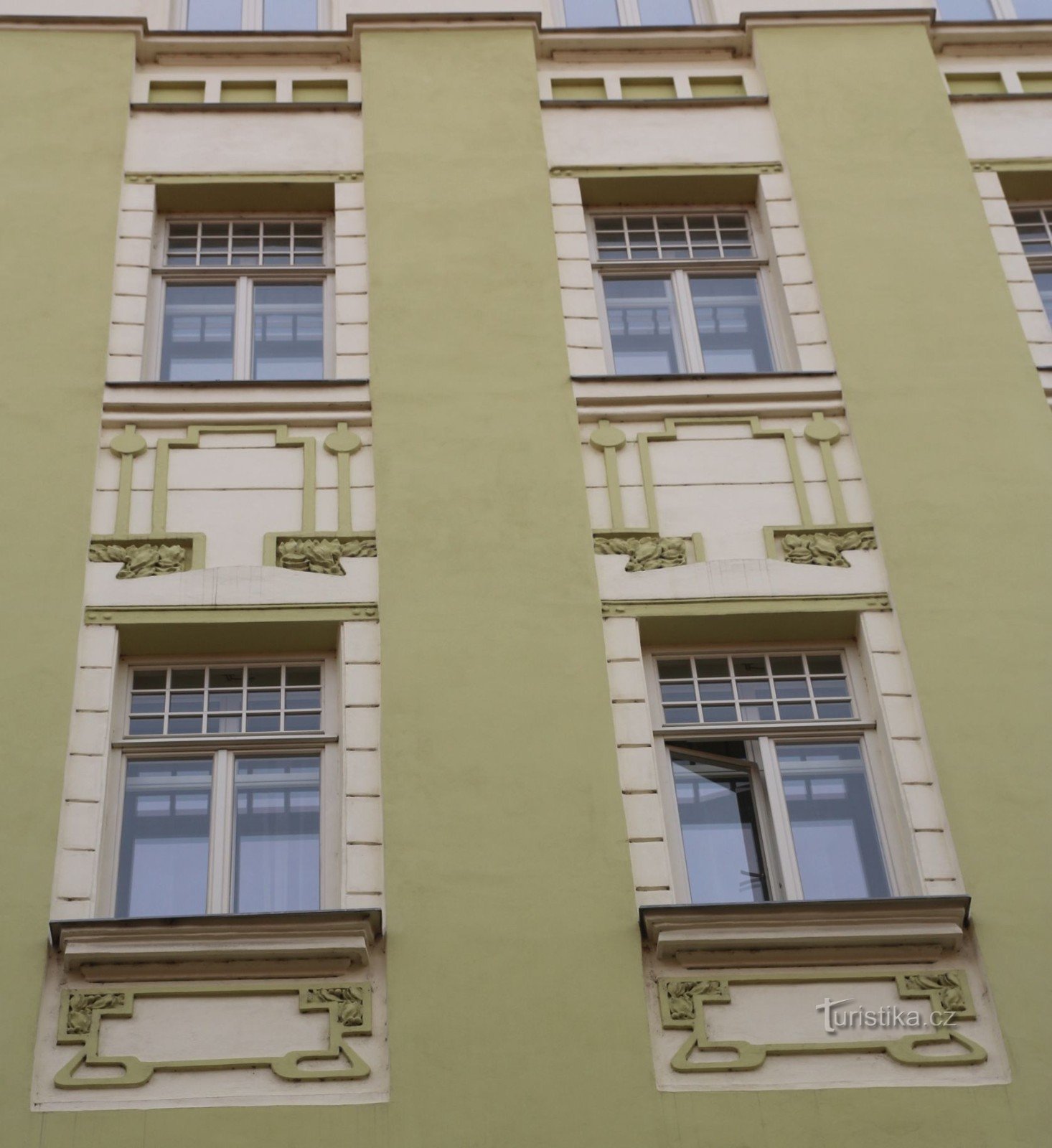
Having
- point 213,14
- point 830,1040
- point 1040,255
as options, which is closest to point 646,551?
point 830,1040

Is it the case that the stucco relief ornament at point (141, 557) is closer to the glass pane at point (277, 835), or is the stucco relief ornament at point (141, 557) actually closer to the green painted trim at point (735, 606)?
the glass pane at point (277, 835)

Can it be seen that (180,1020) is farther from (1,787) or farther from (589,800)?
(589,800)

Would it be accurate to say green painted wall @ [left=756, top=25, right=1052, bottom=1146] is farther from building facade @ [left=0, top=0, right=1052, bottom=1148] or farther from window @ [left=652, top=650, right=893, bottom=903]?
window @ [left=652, top=650, right=893, bottom=903]

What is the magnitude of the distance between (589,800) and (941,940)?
2116 millimetres

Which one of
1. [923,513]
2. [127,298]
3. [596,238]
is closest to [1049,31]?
[596,238]

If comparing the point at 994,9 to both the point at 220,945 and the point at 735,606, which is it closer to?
the point at 735,606

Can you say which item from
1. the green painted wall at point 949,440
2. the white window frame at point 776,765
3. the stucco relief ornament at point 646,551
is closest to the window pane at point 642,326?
the green painted wall at point 949,440

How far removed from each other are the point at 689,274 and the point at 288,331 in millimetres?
3185

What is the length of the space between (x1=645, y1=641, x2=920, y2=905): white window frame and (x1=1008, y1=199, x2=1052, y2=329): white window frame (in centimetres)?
376

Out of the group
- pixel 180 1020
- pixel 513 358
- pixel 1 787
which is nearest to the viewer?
pixel 180 1020

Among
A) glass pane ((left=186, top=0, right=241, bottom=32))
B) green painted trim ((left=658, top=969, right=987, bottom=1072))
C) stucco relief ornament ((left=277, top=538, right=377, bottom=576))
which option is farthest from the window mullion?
glass pane ((left=186, top=0, right=241, bottom=32))

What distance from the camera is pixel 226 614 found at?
1123 centimetres

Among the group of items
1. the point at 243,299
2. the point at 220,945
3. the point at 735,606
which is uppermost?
the point at 243,299

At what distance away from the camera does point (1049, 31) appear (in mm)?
15430
